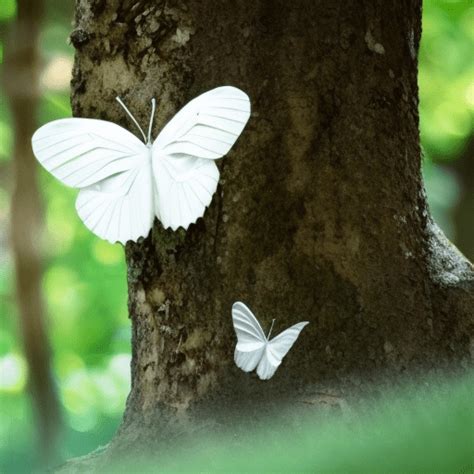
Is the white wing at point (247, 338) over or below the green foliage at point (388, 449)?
below

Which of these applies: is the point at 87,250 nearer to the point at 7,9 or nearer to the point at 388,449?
the point at 7,9

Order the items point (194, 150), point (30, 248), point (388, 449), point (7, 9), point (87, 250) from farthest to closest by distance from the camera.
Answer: point (87, 250) < point (7, 9) < point (30, 248) < point (194, 150) < point (388, 449)

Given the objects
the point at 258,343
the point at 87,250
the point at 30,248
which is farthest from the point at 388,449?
the point at 87,250

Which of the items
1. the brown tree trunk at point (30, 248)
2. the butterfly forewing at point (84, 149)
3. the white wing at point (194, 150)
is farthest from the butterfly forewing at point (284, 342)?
the brown tree trunk at point (30, 248)

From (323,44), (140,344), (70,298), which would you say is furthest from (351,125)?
(70,298)

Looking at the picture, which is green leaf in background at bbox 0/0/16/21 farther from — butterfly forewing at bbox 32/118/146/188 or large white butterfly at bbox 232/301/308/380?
large white butterfly at bbox 232/301/308/380

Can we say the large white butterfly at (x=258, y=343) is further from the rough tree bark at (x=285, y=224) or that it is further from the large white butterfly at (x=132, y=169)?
the large white butterfly at (x=132, y=169)
